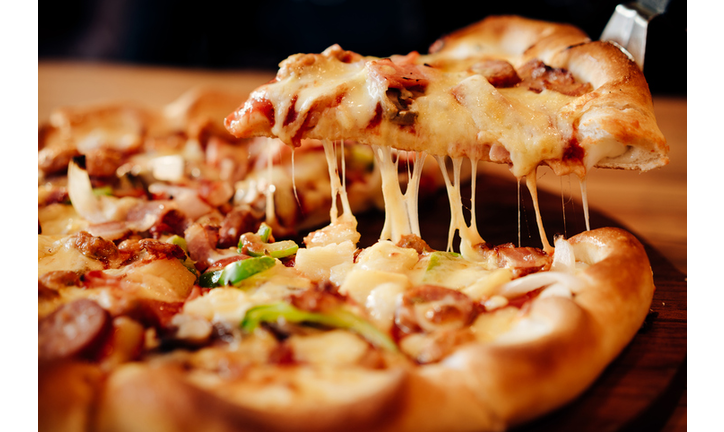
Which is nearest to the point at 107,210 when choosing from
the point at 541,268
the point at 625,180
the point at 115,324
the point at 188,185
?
the point at 188,185

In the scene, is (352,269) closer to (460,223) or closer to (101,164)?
(460,223)

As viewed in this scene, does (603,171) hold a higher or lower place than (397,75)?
lower

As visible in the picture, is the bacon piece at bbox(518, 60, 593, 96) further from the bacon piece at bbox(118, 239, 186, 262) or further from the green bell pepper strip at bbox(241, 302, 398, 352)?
the bacon piece at bbox(118, 239, 186, 262)

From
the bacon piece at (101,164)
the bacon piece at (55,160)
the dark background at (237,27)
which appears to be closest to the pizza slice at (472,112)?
the bacon piece at (101,164)

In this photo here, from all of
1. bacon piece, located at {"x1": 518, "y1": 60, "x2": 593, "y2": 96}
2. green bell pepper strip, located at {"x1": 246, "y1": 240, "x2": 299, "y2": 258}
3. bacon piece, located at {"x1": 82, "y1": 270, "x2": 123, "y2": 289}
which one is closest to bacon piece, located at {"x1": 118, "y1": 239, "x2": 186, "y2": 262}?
bacon piece, located at {"x1": 82, "y1": 270, "x2": 123, "y2": 289}

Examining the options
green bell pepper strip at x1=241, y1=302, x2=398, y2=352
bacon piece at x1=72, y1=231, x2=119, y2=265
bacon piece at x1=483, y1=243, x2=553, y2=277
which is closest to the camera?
green bell pepper strip at x1=241, y1=302, x2=398, y2=352

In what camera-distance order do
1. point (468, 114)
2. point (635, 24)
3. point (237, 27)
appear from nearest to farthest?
point (468, 114) < point (635, 24) < point (237, 27)

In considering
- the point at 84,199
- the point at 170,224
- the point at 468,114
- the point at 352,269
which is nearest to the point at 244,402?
the point at 352,269
